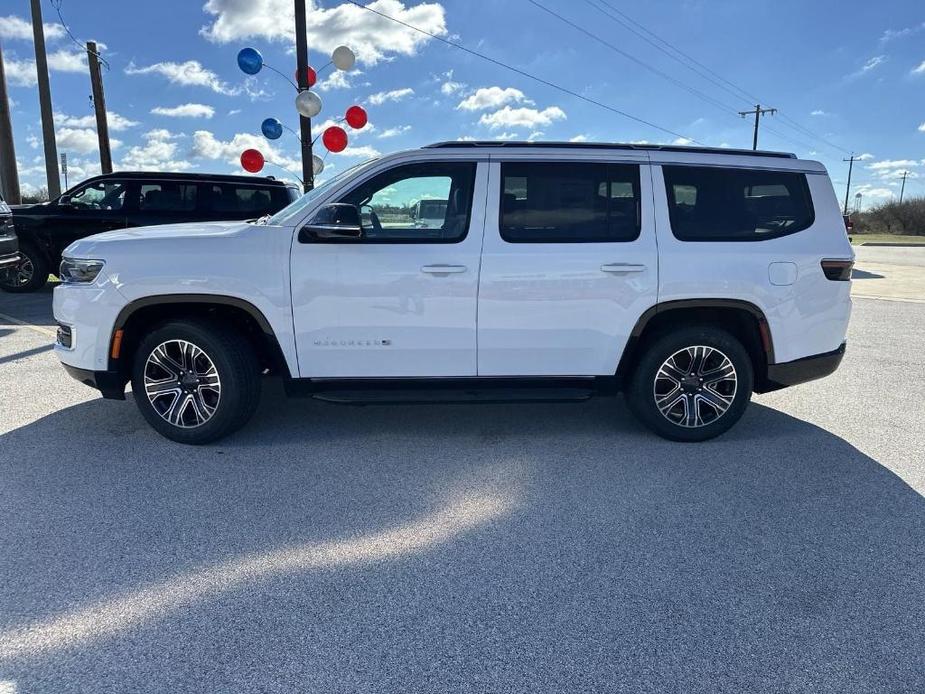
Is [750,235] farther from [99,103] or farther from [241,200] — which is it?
[99,103]

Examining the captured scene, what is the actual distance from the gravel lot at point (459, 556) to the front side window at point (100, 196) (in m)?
6.36

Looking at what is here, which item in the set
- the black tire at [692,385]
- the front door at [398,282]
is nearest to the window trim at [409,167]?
the front door at [398,282]

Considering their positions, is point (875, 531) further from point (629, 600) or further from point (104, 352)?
point (104, 352)

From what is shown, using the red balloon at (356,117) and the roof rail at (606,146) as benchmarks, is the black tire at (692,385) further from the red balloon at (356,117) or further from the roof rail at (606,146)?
the red balloon at (356,117)

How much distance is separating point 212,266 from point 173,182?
7.24 metres

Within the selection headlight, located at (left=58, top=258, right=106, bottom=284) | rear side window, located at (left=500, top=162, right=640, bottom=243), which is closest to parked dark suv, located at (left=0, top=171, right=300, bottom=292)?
headlight, located at (left=58, top=258, right=106, bottom=284)

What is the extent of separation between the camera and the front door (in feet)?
12.9

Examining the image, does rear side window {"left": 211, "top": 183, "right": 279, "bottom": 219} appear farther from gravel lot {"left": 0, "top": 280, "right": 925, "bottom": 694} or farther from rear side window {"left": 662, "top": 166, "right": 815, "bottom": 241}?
rear side window {"left": 662, "top": 166, "right": 815, "bottom": 241}

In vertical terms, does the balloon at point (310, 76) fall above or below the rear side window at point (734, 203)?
above

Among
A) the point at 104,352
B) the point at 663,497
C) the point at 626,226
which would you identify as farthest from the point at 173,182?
the point at 663,497

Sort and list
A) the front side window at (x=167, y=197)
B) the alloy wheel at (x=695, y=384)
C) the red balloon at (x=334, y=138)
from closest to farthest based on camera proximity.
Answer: the alloy wheel at (x=695, y=384) → the front side window at (x=167, y=197) → the red balloon at (x=334, y=138)

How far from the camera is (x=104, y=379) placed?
13.4 ft

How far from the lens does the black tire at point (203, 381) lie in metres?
4.04

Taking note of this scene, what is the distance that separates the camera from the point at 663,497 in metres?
3.52
